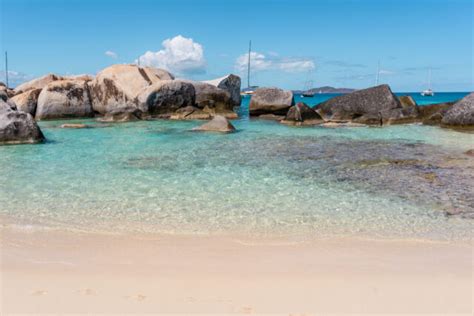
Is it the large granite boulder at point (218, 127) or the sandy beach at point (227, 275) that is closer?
the sandy beach at point (227, 275)

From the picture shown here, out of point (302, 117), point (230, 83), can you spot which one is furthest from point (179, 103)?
point (230, 83)

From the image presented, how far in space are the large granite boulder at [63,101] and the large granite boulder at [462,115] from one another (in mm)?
16910

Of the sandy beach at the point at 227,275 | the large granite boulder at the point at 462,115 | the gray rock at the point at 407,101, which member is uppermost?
the gray rock at the point at 407,101

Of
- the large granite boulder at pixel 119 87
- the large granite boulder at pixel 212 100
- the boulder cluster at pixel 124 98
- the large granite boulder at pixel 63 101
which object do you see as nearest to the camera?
the large granite boulder at pixel 63 101

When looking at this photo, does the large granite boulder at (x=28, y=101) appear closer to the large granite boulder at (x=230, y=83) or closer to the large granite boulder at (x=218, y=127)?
the large granite boulder at (x=218, y=127)

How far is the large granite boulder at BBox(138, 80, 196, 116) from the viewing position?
2200 centimetres

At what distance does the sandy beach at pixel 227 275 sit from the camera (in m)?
3.14

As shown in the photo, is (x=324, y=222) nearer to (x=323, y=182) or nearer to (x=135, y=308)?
(x=323, y=182)

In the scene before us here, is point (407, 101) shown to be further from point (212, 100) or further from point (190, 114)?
point (190, 114)

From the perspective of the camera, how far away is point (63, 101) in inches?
870

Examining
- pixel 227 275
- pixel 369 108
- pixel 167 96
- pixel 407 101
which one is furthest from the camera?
pixel 407 101

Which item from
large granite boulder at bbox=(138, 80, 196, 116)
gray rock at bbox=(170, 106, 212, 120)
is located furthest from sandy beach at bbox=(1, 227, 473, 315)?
large granite boulder at bbox=(138, 80, 196, 116)

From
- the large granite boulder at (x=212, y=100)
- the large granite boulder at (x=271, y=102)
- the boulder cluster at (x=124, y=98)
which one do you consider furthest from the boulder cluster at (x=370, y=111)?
the boulder cluster at (x=124, y=98)

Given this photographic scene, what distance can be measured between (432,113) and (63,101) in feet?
57.6
